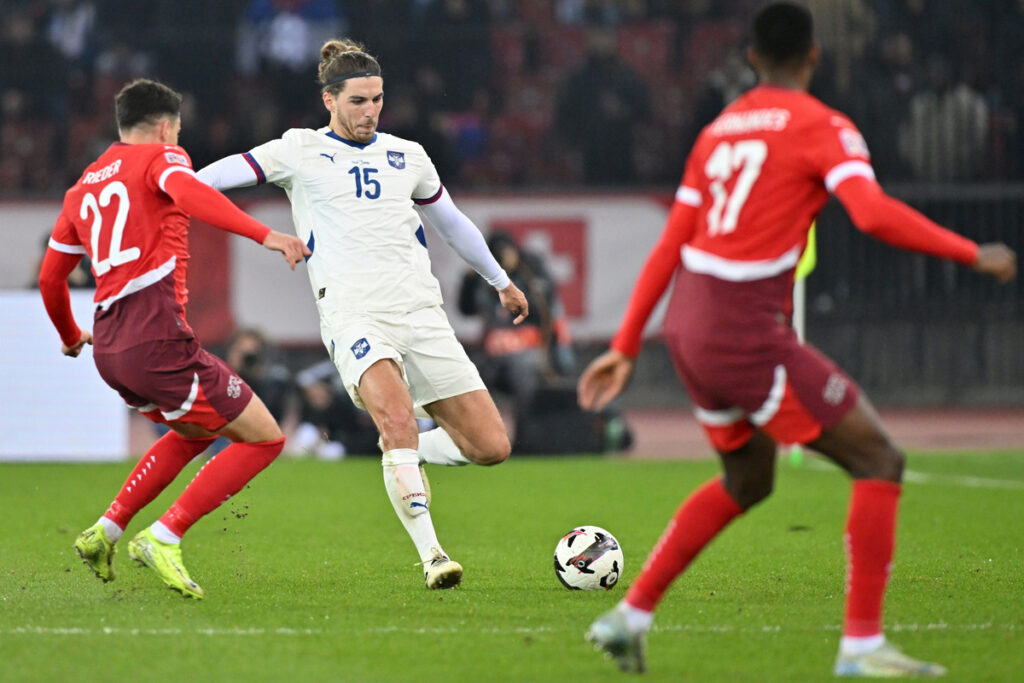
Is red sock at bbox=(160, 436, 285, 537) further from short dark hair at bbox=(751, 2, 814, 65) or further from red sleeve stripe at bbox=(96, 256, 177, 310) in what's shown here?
short dark hair at bbox=(751, 2, 814, 65)

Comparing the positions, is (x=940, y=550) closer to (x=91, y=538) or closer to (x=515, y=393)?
(x=91, y=538)

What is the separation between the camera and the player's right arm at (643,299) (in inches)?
174

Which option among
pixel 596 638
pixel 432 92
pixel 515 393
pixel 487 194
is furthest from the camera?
pixel 432 92

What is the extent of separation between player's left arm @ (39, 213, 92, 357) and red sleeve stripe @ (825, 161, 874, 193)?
3.27 metres

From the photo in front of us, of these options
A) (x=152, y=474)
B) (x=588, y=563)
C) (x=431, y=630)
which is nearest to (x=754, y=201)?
(x=431, y=630)

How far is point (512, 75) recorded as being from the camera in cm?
1825

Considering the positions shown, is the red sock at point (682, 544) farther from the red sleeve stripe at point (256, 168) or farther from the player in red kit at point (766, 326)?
the red sleeve stripe at point (256, 168)

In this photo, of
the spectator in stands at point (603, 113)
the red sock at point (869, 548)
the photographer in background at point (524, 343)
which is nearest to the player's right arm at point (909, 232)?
the red sock at point (869, 548)

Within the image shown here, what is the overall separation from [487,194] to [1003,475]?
702 centimetres

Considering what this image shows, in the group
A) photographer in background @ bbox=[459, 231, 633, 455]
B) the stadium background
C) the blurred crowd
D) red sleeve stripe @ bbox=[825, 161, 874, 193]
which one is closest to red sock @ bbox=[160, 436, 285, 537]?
red sleeve stripe @ bbox=[825, 161, 874, 193]

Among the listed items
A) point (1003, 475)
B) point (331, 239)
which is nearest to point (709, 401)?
point (331, 239)

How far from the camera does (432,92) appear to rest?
17844 millimetres

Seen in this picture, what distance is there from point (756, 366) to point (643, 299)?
0.39 m

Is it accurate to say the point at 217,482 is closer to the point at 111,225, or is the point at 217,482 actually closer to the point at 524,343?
the point at 111,225
